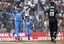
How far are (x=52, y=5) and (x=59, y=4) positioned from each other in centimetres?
37

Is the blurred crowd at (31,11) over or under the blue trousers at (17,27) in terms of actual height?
over

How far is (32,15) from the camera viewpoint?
1438cm

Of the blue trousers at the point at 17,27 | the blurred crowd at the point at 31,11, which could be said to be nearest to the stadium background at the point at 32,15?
the blurred crowd at the point at 31,11

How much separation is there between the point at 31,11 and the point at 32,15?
211 millimetres

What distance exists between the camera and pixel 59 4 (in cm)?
1440

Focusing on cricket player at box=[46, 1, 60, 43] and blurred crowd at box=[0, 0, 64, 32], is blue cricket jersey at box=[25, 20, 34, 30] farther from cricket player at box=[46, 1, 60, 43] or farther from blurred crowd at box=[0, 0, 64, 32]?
cricket player at box=[46, 1, 60, 43]

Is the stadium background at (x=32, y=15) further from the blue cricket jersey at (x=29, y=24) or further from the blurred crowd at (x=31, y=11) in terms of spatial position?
the blue cricket jersey at (x=29, y=24)

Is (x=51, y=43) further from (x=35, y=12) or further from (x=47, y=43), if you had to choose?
(x=35, y=12)

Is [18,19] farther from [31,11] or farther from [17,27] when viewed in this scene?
[31,11]

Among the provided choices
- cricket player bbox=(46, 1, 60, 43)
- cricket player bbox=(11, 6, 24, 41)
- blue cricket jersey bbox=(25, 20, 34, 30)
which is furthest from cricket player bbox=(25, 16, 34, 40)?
cricket player bbox=(46, 1, 60, 43)

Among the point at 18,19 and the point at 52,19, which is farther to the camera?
the point at 18,19

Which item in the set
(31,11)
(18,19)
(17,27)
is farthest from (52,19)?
(17,27)

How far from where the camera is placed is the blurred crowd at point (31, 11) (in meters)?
14.4

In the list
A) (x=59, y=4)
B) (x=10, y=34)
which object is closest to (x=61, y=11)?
(x=59, y=4)
